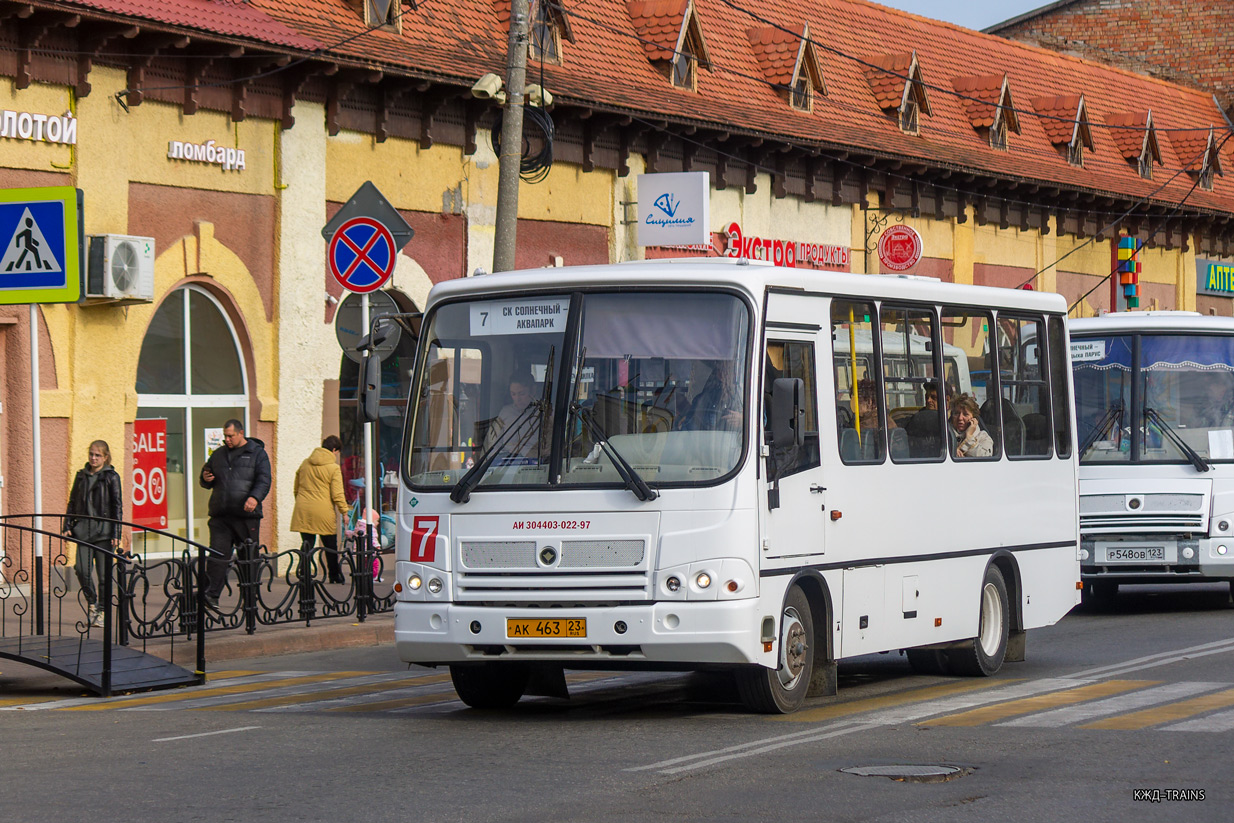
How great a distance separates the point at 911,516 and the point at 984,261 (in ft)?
93.7

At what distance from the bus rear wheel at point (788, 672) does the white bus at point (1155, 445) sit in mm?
8351

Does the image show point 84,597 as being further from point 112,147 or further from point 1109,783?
point 1109,783

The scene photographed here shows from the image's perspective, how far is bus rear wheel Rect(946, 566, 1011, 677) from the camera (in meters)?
13.8

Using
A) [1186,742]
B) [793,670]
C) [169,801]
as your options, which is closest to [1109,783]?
[1186,742]

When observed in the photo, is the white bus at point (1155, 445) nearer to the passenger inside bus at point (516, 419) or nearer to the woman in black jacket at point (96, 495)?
the woman in black jacket at point (96, 495)

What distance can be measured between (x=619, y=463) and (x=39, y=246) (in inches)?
217

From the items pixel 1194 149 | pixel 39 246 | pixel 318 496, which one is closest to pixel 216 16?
pixel 318 496

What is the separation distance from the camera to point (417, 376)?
38.8 ft

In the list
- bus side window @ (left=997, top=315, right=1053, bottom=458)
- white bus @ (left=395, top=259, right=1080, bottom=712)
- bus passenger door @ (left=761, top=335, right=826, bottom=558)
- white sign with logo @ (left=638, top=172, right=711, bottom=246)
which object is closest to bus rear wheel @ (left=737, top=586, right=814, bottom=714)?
white bus @ (left=395, top=259, right=1080, bottom=712)

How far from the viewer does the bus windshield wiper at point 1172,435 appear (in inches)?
755

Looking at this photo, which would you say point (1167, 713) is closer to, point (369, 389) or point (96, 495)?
point (369, 389)

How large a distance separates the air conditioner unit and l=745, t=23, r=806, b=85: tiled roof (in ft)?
54.5

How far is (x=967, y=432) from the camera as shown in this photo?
13.6 metres

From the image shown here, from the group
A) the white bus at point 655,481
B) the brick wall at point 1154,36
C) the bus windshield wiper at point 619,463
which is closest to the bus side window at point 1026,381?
the white bus at point 655,481
